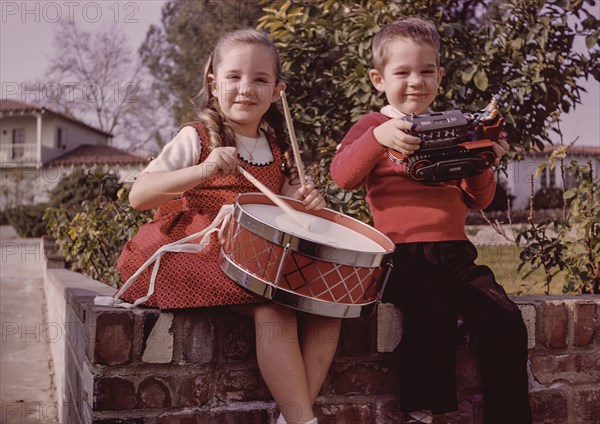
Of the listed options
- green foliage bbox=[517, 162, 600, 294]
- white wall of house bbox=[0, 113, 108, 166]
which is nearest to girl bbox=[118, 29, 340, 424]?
green foliage bbox=[517, 162, 600, 294]

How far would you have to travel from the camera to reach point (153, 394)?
1894 millimetres

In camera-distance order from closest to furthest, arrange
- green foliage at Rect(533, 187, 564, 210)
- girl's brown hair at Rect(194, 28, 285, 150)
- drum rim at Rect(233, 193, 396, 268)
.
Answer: drum rim at Rect(233, 193, 396, 268) → girl's brown hair at Rect(194, 28, 285, 150) → green foliage at Rect(533, 187, 564, 210)

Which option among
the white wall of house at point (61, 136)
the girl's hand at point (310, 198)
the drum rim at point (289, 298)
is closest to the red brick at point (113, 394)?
the drum rim at point (289, 298)

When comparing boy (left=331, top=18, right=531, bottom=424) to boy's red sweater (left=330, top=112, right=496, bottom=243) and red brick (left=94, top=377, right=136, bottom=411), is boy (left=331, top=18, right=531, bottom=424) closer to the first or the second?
boy's red sweater (left=330, top=112, right=496, bottom=243)

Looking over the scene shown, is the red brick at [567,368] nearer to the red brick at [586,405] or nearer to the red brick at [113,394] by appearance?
the red brick at [586,405]

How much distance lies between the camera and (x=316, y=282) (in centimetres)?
170

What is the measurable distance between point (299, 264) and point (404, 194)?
69 cm

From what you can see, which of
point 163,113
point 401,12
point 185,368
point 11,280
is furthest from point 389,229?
point 163,113

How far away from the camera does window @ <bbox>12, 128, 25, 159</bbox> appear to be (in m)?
33.0

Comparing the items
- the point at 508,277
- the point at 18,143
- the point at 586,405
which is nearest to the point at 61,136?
the point at 18,143

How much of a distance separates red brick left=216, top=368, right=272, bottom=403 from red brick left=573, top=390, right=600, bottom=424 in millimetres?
1102

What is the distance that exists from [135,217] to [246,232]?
3.07 meters

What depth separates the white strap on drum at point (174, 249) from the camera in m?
1.93

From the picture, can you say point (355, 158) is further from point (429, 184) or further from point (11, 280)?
point (11, 280)
